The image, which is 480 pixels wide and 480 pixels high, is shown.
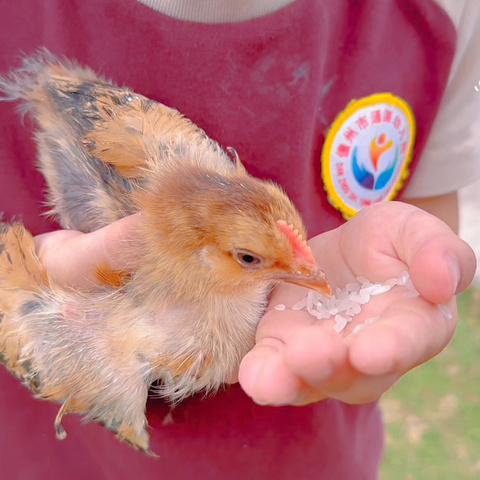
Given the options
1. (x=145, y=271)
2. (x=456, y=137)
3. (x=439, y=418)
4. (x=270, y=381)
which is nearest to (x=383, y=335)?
(x=270, y=381)

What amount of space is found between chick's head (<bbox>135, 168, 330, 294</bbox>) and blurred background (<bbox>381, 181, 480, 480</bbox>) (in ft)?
6.25

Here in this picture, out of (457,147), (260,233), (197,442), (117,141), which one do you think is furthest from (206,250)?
(457,147)

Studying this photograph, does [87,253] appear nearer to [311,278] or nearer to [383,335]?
[311,278]

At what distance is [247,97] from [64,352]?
592mm

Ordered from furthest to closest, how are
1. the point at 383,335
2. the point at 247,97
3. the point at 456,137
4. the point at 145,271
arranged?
the point at 456,137
the point at 247,97
the point at 145,271
the point at 383,335

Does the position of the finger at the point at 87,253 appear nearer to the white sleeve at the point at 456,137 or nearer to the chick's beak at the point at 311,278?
the chick's beak at the point at 311,278

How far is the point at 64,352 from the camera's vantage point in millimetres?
967

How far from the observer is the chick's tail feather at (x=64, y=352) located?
0.94 m

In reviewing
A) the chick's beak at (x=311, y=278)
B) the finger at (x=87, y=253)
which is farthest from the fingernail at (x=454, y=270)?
the finger at (x=87, y=253)

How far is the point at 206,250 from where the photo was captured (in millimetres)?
896

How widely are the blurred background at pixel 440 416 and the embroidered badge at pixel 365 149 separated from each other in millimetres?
1631

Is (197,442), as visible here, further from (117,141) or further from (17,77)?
(17,77)

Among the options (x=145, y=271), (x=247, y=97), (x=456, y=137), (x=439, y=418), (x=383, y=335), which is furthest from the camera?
(x=439, y=418)

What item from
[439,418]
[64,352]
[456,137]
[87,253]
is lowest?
[439,418]
